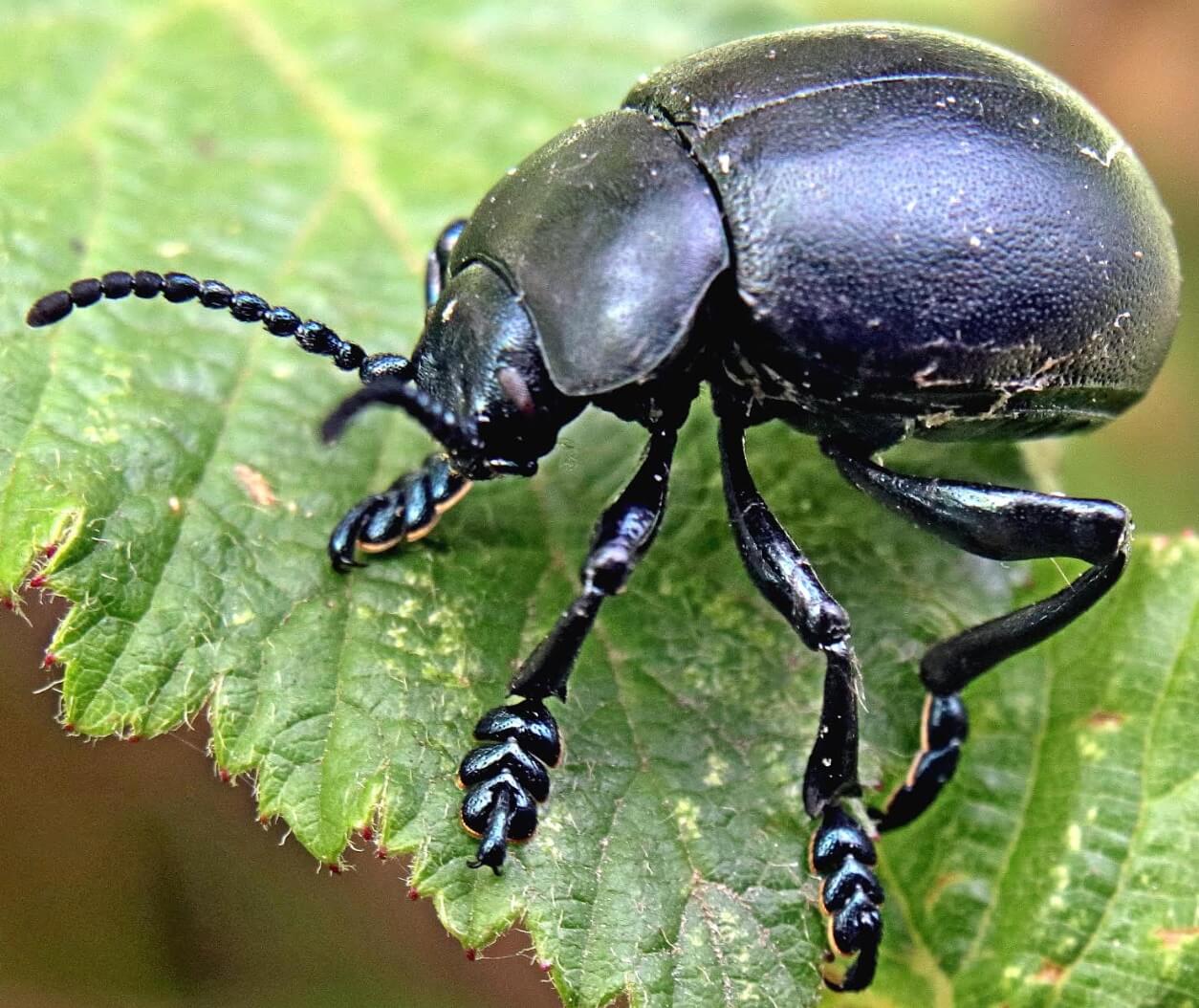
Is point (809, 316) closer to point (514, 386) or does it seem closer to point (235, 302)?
point (514, 386)

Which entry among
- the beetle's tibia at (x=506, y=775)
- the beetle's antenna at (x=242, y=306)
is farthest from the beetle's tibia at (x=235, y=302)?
the beetle's tibia at (x=506, y=775)

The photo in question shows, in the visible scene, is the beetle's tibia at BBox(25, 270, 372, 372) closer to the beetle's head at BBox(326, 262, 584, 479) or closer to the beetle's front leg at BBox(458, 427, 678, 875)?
the beetle's head at BBox(326, 262, 584, 479)

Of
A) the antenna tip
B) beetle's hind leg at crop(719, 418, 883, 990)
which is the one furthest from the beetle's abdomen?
the antenna tip

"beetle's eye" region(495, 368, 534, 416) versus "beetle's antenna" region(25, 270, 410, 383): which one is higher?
"beetle's antenna" region(25, 270, 410, 383)

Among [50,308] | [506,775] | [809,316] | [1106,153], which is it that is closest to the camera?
[506,775]

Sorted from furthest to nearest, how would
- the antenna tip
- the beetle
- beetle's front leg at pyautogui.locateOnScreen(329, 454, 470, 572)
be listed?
beetle's front leg at pyautogui.locateOnScreen(329, 454, 470, 572) → the antenna tip → the beetle

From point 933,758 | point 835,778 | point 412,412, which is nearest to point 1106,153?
point 933,758
